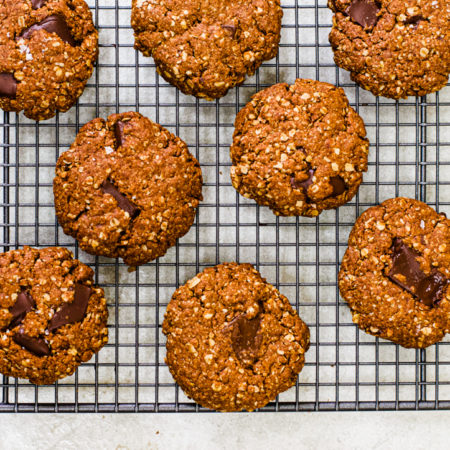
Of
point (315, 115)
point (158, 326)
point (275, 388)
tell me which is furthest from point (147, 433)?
point (315, 115)

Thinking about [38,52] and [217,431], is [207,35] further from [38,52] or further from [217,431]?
[217,431]

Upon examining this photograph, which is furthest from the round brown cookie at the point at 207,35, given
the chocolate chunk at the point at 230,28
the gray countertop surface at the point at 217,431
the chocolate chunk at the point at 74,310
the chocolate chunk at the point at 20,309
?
the gray countertop surface at the point at 217,431

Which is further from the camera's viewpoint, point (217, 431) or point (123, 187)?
point (217, 431)

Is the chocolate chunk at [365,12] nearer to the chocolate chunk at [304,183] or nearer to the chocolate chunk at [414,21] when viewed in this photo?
the chocolate chunk at [414,21]

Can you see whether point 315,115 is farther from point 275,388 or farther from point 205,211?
point 275,388

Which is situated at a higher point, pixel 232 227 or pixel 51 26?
pixel 51 26

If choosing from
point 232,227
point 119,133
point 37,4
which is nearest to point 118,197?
point 119,133

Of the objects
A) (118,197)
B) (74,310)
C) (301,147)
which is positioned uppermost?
(301,147)
